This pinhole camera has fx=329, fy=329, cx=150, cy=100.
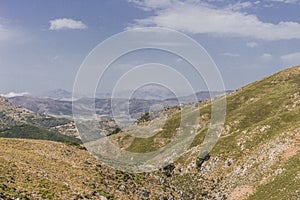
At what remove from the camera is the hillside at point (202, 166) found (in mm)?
44750

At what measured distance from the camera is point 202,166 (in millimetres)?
102500

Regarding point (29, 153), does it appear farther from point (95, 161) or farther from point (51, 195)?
point (51, 195)

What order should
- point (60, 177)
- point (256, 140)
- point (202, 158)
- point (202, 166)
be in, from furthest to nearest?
1. point (202, 158)
2. point (202, 166)
3. point (256, 140)
4. point (60, 177)

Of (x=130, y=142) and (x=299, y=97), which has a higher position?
(x=299, y=97)

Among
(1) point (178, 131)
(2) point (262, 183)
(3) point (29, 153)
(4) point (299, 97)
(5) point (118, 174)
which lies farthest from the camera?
(1) point (178, 131)

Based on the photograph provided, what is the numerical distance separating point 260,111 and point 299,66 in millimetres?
66996

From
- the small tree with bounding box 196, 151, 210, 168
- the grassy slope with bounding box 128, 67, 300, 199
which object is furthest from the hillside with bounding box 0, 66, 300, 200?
the small tree with bounding box 196, 151, 210, 168

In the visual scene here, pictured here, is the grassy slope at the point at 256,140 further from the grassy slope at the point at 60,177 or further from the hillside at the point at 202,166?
the grassy slope at the point at 60,177

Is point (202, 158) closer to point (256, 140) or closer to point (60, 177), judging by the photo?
point (256, 140)

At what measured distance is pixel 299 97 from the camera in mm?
126875

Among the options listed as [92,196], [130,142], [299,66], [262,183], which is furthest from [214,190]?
[299,66]

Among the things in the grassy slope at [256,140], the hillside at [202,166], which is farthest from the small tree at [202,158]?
the grassy slope at [256,140]

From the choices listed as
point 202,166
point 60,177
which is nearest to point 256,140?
point 202,166

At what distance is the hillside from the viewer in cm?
4475
